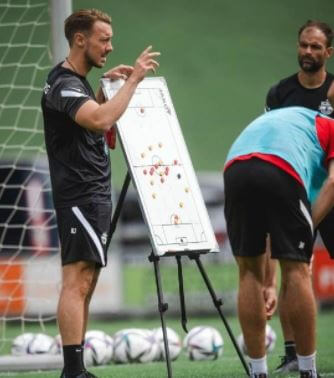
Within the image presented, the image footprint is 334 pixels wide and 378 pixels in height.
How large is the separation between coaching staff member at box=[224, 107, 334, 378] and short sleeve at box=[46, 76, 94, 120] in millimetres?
792

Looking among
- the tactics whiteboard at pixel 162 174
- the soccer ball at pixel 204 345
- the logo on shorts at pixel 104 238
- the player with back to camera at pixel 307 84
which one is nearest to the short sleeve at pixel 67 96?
the tactics whiteboard at pixel 162 174

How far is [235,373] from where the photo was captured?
588 centimetres

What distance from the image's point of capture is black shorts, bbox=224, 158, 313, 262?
14.6ft

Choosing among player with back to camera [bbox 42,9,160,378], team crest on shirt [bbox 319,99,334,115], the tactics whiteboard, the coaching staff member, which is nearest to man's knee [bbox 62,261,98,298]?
player with back to camera [bbox 42,9,160,378]

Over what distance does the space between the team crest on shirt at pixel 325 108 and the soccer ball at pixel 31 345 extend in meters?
2.27

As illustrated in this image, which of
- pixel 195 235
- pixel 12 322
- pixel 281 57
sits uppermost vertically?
pixel 195 235

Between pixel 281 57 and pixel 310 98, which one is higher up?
pixel 310 98

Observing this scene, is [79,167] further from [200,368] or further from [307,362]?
[200,368]

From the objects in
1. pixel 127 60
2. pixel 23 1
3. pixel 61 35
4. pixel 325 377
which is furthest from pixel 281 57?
pixel 325 377

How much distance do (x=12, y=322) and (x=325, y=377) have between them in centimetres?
542

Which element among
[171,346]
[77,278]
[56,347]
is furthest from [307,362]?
[56,347]

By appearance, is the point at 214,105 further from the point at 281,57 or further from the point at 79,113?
the point at 79,113

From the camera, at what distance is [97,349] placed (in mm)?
6602

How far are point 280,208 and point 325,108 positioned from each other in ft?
5.02
